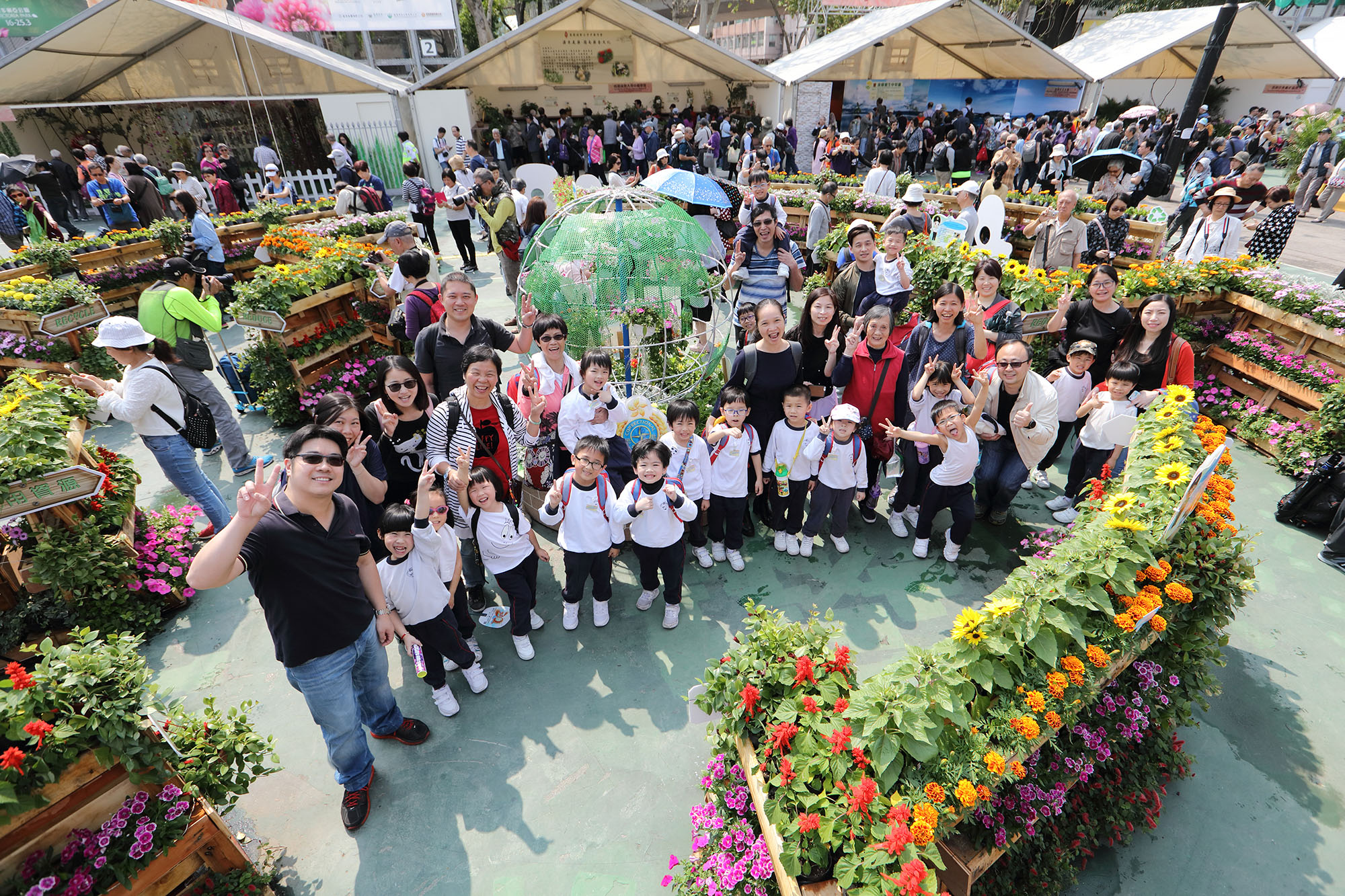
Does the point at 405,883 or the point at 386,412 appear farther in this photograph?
the point at 386,412

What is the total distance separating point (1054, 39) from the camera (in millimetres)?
32281

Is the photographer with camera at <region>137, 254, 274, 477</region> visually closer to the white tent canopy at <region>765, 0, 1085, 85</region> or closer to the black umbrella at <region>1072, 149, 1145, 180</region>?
the black umbrella at <region>1072, 149, 1145, 180</region>

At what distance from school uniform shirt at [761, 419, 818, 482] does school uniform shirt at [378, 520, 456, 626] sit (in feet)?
8.53

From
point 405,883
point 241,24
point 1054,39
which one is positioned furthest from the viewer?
point 1054,39

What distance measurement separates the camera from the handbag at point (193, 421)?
447cm

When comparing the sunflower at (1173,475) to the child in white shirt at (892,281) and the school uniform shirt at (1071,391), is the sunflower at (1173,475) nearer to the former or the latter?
the school uniform shirt at (1071,391)

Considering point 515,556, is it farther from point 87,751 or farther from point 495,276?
point 495,276

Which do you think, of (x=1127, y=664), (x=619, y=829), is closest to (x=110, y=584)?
(x=619, y=829)

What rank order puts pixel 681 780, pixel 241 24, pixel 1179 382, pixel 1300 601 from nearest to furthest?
pixel 681 780, pixel 1300 601, pixel 1179 382, pixel 241 24

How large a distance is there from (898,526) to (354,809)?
4.44m

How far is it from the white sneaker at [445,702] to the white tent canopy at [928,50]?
18.1m

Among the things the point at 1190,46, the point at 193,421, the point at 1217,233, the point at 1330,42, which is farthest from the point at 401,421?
the point at 1330,42

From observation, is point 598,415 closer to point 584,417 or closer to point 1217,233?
point 584,417

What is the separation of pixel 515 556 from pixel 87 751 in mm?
2140
